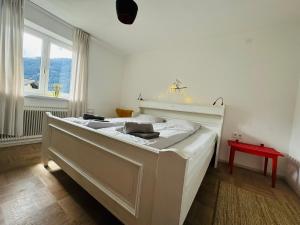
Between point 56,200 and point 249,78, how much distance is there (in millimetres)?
3344

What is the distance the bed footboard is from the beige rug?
0.78 m

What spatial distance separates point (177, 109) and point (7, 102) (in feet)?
10.0

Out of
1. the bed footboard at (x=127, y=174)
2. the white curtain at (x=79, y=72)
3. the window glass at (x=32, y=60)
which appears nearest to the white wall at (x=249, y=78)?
the white curtain at (x=79, y=72)

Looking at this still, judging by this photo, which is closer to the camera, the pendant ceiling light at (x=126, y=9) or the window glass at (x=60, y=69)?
the pendant ceiling light at (x=126, y=9)

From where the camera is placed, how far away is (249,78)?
105 inches

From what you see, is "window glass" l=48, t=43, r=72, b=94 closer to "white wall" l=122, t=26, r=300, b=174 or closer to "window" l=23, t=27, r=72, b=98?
"window" l=23, t=27, r=72, b=98

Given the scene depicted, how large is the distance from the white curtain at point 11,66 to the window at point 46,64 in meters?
0.41

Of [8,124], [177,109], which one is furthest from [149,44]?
[8,124]

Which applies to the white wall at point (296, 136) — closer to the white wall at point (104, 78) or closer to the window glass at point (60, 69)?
the white wall at point (104, 78)

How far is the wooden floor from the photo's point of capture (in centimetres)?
118

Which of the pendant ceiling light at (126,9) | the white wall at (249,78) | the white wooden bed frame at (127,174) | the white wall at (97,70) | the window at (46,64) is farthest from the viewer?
the window at (46,64)

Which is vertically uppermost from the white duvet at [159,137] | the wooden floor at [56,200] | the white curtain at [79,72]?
the white curtain at [79,72]

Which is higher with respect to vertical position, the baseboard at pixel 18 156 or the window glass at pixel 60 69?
the window glass at pixel 60 69

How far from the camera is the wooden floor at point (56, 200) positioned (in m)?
1.18
